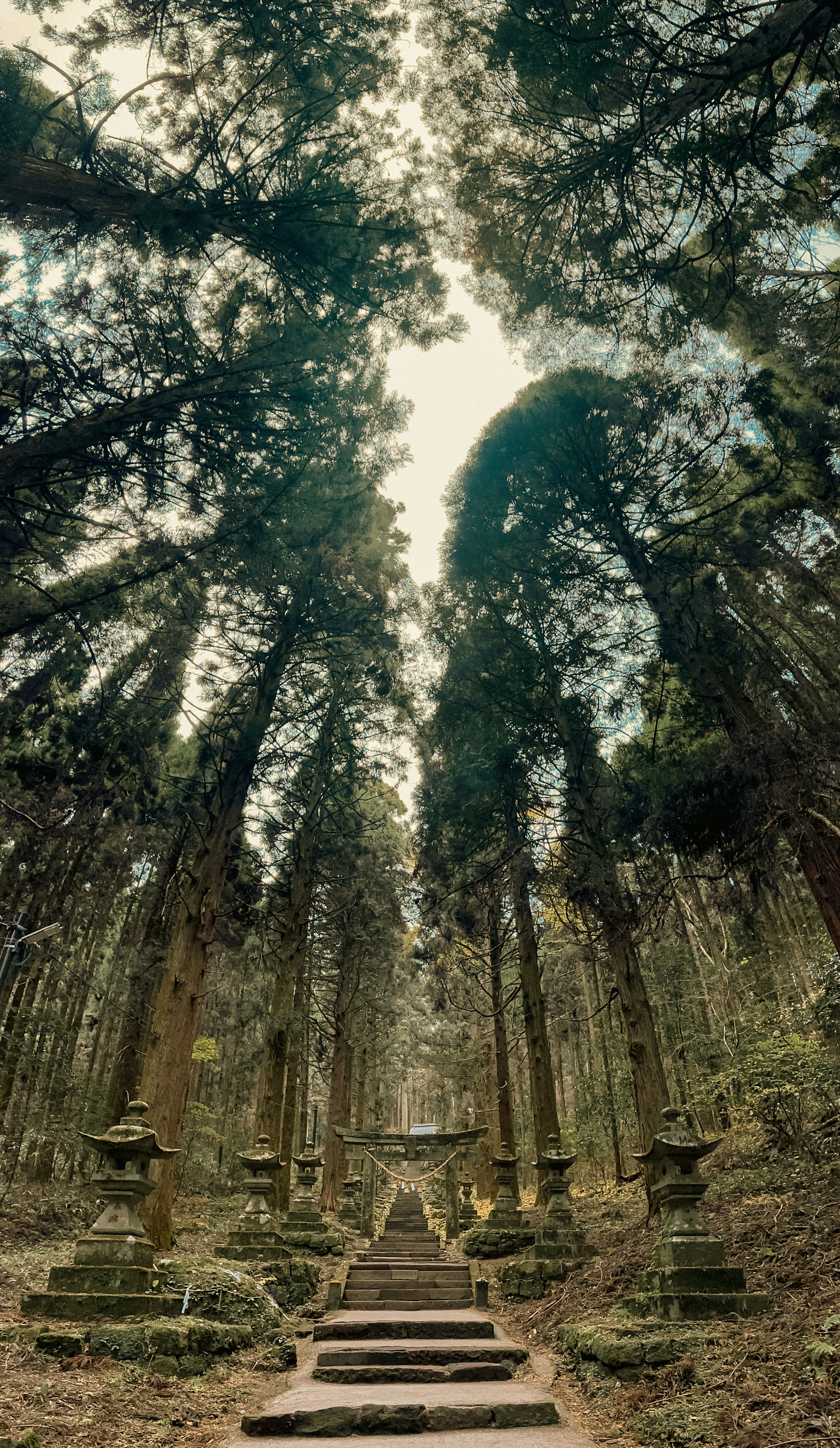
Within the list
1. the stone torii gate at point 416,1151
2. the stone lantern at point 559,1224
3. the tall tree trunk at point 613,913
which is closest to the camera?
the tall tree trunk at point 613,913

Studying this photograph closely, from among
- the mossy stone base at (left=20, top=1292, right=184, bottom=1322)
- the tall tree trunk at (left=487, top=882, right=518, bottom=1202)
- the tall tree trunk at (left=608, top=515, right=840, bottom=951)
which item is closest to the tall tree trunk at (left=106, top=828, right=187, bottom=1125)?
the tall tree trunk at (left=487, top=882, right=518, bottom=1202)

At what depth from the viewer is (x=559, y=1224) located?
28.6 feet

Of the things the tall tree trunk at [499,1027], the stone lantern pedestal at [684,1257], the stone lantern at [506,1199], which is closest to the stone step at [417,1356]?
the stone lantern pedestal at [684,1257]

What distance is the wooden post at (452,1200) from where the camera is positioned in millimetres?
12898

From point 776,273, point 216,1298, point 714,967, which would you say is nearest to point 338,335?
point 776,273

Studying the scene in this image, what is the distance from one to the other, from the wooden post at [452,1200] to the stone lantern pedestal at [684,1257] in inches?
321

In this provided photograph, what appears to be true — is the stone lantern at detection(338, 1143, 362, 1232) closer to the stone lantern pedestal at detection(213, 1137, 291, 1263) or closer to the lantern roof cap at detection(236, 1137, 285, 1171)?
the stone lantern pedestal at detection(213, 1137, 291, 1263)

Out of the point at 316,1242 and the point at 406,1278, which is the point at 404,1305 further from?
the point at 316,1242

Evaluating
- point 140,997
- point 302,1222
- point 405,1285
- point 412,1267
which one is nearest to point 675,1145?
point 405,1285

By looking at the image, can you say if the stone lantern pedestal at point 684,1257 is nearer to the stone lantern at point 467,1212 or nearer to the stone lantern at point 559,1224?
the stone lantern at point 559,1224

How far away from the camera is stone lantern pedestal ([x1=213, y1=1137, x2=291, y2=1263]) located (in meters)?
8.59

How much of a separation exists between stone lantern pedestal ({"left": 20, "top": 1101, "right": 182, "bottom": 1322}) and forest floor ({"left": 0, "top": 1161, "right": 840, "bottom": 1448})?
0.37 meters

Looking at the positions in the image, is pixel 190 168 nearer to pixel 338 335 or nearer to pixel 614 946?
pixel 338 335

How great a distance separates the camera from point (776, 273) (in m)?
7.48
